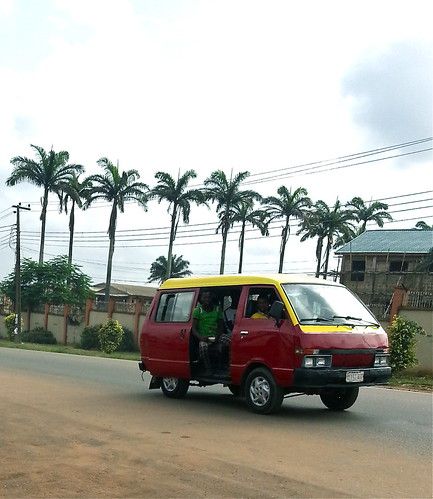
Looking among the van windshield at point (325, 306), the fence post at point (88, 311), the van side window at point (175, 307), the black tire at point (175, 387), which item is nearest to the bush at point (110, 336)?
the fence post at point (88, 311)

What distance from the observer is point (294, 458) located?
697cm

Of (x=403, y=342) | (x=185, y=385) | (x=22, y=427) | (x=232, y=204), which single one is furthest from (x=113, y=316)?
(x=22, y=427)

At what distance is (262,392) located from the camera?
32.1ft

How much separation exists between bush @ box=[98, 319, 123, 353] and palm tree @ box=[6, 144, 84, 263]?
58.6 feet

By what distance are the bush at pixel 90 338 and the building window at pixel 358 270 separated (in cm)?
2020

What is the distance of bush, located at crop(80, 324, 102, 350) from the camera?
39062 mm

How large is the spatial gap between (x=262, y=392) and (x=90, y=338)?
31084 millimetres

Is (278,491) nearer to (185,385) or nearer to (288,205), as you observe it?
(185,385)

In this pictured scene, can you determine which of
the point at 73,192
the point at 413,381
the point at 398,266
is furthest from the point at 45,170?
the point at 413,381

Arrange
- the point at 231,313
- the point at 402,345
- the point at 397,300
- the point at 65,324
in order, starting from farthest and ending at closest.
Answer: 1. the point at 65,324
2. the point at 397,300
3. the point at 402,345
4. the point at 231,313

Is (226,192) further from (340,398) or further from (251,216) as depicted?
(340,398)

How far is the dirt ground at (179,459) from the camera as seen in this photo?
5.77 metres

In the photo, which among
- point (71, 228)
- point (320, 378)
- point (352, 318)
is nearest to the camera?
point (320, 378)

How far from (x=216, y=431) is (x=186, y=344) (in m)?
2.72
